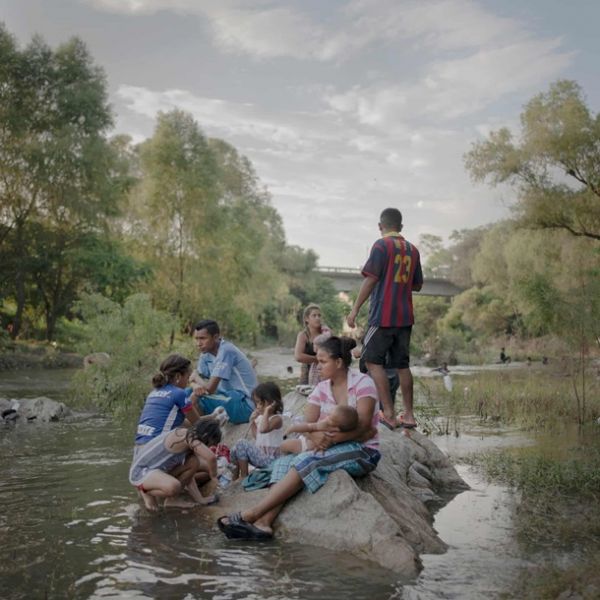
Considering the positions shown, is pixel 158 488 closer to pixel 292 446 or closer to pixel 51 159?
pixel 292 446

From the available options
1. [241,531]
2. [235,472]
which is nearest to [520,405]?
[235,472]

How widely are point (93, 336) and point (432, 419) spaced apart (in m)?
7.14

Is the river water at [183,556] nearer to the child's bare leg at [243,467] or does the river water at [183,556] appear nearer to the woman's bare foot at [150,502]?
the woman's bare foot at [150,502]

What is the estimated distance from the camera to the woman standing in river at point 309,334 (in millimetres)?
9008

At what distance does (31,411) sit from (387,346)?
804 cm

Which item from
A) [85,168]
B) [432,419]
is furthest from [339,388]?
[85,168]

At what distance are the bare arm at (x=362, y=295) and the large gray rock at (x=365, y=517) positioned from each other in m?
1.43

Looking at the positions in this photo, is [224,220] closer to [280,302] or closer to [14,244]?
[14,244]

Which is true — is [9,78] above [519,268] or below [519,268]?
above

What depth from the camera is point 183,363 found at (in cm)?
652

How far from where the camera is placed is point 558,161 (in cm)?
2489

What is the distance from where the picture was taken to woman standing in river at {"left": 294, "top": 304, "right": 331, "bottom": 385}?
901 centimetres

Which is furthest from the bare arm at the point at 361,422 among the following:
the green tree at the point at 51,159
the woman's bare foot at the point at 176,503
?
the green tree at the point at 51,159

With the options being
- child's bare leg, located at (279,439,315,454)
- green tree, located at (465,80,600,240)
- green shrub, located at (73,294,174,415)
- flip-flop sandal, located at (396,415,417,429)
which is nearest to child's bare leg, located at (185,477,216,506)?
child's bare leg, located at (279,439,315,454)
